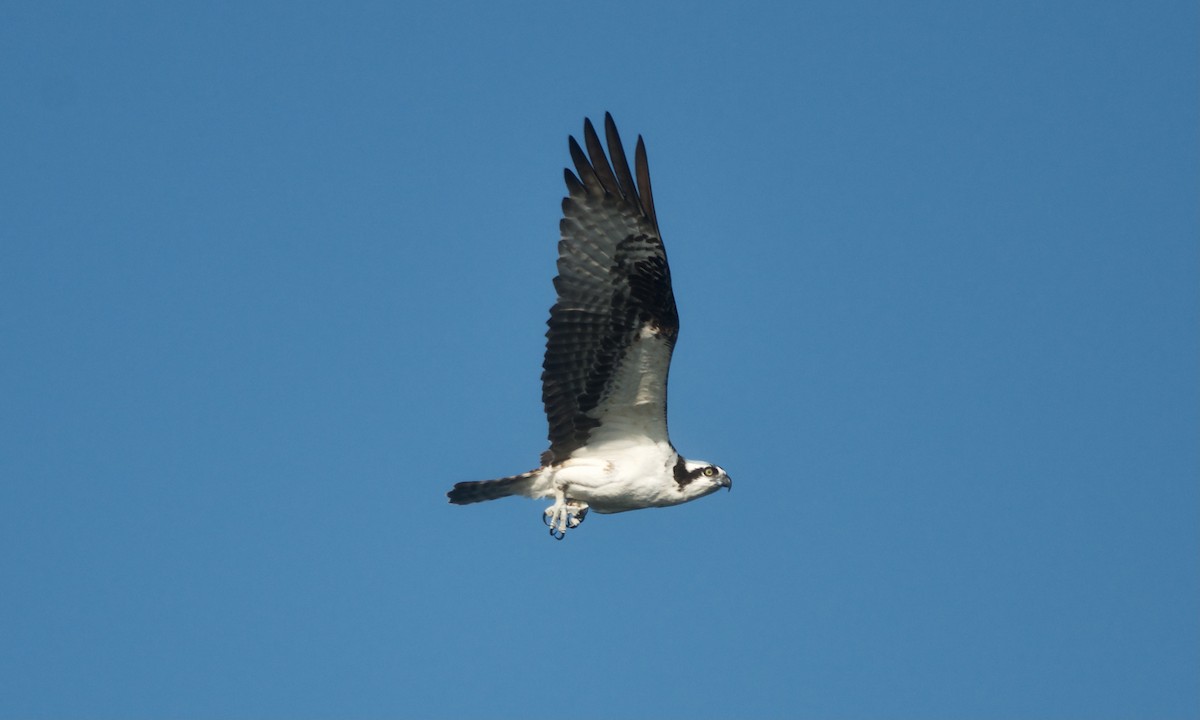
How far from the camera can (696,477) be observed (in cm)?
1567

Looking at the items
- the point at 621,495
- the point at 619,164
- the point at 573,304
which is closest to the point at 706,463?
the point at 621,495

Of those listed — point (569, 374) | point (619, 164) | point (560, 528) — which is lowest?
point (560, 528)

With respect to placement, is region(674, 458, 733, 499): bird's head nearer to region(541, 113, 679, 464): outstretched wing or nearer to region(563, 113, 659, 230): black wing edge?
region(541, 113, 679, 464): outstretched wing

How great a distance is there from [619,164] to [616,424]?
251 centimetres

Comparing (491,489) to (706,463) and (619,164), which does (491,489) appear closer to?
(706,463)

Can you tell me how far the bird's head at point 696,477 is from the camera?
15.7 metres

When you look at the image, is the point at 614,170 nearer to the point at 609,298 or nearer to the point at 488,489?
the point at 609,298

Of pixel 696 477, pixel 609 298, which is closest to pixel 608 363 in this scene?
pixel 609 298

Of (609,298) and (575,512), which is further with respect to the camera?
(575,512)

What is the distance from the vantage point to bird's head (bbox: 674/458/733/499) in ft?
51.4

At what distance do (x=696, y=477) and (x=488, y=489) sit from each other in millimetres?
1997

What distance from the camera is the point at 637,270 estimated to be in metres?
15.0

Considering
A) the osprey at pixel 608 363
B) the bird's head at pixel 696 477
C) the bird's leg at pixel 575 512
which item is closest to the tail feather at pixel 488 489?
the osprey at pixel 608 363

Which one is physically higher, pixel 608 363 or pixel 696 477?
pixel 608 363
